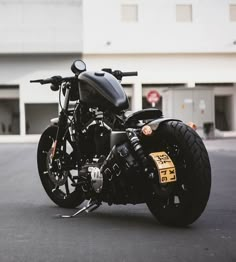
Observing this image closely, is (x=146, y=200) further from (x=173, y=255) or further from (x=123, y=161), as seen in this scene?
(x=173, y=255)

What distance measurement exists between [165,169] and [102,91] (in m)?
1.05

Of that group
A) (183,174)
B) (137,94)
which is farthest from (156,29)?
(183,174)

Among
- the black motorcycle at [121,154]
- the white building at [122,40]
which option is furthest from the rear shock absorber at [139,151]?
the white building at [122,40]

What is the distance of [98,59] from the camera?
38562mm

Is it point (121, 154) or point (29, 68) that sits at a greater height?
point (29, 68)

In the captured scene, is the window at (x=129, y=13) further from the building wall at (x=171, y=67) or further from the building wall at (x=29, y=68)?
the building wall at (x=29, y=68)

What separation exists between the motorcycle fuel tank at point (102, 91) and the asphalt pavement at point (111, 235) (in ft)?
3.49

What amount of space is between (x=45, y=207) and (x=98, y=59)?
32061 millimetres

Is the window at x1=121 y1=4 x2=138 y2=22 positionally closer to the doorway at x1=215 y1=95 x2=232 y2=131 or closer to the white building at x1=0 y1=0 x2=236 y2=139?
the white building at x1=0 y1=0 x2=236 y2=139

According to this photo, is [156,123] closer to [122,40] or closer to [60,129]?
[60,129]

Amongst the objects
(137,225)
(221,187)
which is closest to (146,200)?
(137,225)

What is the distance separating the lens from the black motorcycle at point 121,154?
16.9ft

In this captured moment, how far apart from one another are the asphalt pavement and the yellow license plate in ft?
1.43

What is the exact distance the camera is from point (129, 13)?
126 ft
